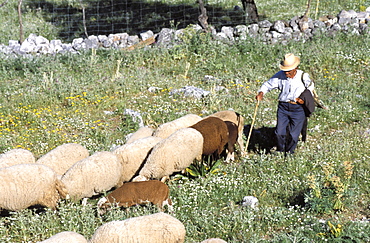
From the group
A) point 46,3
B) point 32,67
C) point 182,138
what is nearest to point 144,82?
point 32,67

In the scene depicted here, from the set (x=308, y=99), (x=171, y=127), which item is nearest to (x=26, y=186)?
(x=171, y=127)

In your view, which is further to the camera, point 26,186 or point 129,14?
point 129,14

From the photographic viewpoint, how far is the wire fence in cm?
1841

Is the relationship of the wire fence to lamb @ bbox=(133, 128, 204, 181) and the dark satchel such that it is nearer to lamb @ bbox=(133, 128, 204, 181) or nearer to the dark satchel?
the dark satchel

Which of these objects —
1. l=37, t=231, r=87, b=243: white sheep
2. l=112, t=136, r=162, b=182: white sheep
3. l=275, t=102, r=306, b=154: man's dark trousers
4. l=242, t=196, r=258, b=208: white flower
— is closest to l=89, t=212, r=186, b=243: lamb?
l=37, t=231, r=87, b=243: white sheep

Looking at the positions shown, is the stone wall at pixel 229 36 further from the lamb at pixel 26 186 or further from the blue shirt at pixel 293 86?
the lamb at pixel 26 186

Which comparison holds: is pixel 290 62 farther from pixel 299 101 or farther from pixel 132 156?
pixel 132 156

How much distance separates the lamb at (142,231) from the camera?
16.9 ft

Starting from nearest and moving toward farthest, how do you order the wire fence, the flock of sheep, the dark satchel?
the flock of sheep, the dark satchel, the wire fence

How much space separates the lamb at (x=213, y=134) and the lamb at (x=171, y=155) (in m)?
0.30

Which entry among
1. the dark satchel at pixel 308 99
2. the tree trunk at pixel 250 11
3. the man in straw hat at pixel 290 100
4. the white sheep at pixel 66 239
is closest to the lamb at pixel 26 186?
the white sheep at pixel 66 239

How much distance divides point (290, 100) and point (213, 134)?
149cm

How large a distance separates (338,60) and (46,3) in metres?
14.8

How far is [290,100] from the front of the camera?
8.13 m
